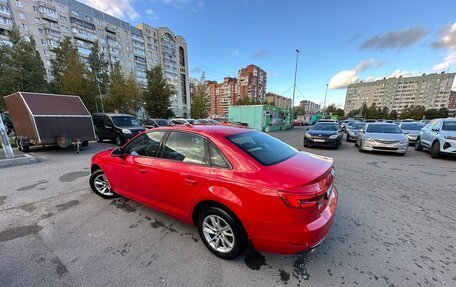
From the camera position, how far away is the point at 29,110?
693cm

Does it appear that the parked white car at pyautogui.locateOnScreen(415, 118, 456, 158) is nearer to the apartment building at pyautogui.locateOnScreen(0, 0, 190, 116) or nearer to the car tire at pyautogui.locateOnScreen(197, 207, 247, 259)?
the car tire at pyautogui.locateOnScreen(197, 207, 247, 259)

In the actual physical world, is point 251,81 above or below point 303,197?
above

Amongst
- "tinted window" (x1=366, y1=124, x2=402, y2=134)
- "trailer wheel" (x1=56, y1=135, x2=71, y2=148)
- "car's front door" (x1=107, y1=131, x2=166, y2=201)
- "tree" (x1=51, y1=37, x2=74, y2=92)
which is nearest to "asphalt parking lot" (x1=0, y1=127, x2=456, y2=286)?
"car's front door" (x1=107, y1=131, x2=166, y2=201)

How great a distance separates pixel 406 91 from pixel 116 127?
122 m

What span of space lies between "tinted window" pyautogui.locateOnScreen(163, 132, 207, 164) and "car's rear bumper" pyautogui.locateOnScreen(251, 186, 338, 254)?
1.07 metres

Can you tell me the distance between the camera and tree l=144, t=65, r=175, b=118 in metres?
26.7

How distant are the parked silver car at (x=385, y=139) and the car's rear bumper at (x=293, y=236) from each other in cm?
819

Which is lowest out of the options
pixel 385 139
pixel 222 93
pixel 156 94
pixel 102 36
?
pixel 385 139

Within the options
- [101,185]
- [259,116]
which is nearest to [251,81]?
[259,116]

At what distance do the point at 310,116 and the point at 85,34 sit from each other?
60.4 metres

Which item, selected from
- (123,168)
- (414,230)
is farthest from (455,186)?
(123,168)

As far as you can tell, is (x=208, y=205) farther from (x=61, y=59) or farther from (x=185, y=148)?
(x=61, y=59)

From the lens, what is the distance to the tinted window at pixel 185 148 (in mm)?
2340

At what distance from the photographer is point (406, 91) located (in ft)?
284
